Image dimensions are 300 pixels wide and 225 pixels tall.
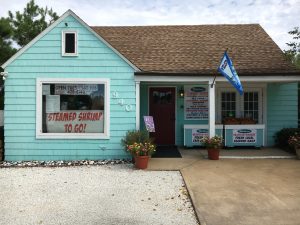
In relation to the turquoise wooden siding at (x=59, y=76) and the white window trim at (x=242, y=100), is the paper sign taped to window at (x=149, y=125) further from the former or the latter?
the white window trim at (x=242, y=100)

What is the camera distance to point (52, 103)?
902 cm

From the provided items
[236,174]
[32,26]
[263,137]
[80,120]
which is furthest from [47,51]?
[32,26]

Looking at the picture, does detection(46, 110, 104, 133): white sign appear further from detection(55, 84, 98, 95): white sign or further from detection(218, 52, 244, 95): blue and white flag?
detection(218, 52, 244, 95): blue and white flag

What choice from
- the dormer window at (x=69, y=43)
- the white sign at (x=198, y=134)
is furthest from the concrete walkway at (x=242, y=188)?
the dormer window at (x=69, y=43)

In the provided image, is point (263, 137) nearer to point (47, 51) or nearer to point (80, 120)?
point (80, 120)

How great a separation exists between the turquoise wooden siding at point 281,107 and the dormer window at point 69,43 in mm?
7103

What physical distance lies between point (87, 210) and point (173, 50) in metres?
7.77

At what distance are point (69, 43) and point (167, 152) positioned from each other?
460 centimetres

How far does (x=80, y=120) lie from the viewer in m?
9.07

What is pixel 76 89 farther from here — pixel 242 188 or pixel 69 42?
pixel 242 188

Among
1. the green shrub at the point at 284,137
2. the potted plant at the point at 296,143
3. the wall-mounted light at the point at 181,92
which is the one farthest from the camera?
the wall-mounted light at the point at 181,92

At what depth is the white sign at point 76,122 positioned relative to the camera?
903 centimetres

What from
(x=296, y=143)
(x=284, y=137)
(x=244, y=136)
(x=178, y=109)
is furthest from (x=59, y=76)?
(x=284, y=137)

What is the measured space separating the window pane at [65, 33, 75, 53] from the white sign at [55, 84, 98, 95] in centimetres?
100
